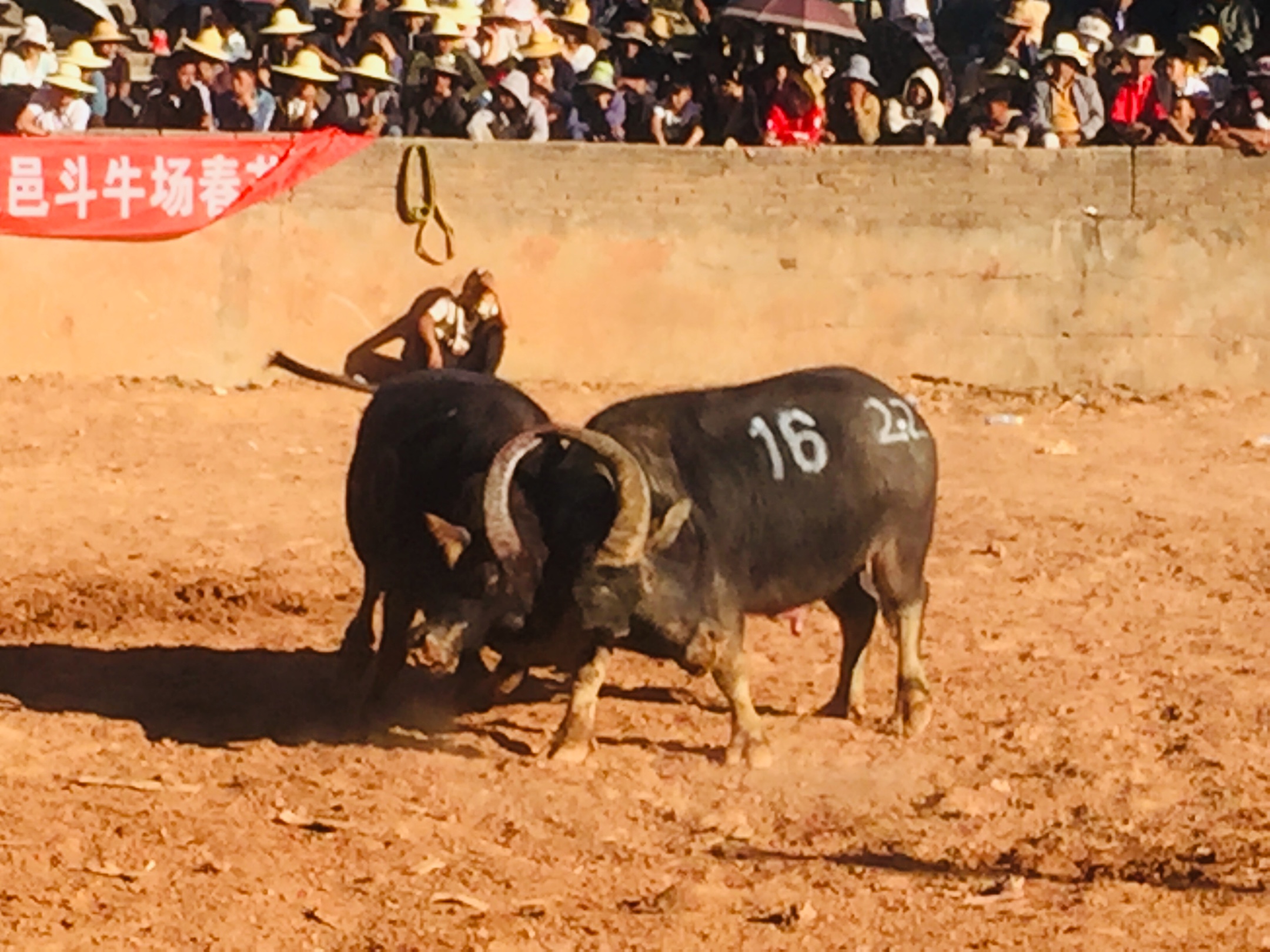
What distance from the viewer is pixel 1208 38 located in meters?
16.7

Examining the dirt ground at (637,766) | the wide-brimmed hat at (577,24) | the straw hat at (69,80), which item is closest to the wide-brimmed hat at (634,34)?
the wide-brimmed hat at (577,24)

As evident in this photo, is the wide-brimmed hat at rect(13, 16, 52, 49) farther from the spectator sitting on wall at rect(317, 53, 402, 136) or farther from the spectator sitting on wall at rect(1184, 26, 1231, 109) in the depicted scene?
the spectator sitting on wall at rect(1184, 26, 1231, 109)

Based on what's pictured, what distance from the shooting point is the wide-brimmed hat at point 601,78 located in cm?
1692

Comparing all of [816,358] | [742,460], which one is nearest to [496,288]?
[816,358]

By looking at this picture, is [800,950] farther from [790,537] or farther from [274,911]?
[790,537]

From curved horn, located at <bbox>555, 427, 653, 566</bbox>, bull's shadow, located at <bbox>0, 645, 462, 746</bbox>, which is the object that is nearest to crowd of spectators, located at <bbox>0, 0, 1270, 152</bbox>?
bull's shadow, located at <bbox>0, 645, 462, 746</bbox>

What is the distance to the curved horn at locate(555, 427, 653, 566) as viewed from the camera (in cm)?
772

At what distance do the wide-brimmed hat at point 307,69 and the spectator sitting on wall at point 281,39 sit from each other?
1.35 feet

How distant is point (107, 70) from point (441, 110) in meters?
3.01

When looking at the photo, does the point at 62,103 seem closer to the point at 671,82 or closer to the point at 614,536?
the point at 671,82

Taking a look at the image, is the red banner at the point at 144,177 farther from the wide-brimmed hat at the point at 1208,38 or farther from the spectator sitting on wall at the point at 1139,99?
the wide-brimmed hat at the point at 1208,38

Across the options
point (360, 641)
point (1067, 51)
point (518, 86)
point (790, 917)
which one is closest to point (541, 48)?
point (518, 86)

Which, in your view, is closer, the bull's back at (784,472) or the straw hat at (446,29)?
the bull's back at (784,472)

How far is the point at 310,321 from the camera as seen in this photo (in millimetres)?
16234
